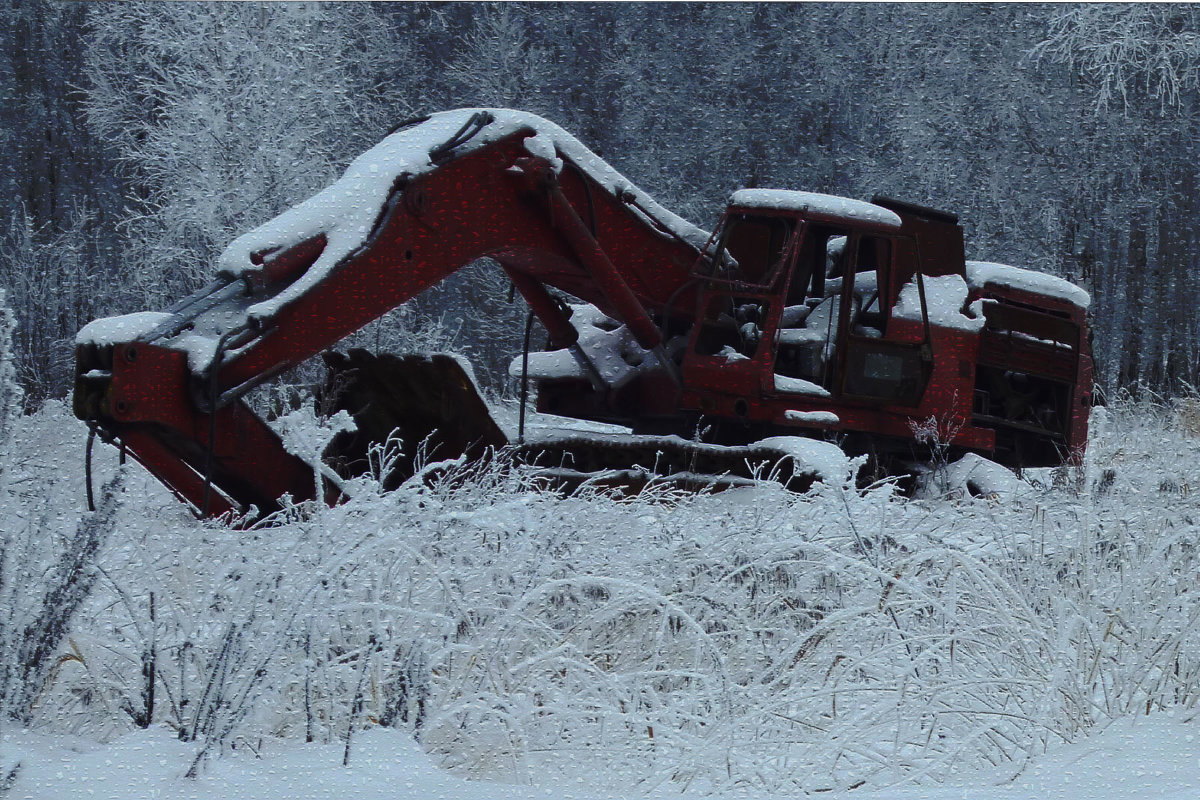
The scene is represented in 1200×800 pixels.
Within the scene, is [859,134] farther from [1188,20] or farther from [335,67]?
[335,67]

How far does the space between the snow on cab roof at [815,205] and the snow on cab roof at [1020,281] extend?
820 millimetres

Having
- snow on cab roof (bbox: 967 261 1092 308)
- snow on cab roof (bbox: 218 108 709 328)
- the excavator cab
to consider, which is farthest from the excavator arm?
snow on cab roof (bbox: 967 261 1092 308)

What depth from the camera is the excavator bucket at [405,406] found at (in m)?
6.59

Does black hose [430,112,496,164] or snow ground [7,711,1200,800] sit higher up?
black hose [430,112,496,164]

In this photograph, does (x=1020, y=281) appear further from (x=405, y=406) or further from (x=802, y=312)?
(x=405, y=406)

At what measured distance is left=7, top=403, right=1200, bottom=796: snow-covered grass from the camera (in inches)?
115

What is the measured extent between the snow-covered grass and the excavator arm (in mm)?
748

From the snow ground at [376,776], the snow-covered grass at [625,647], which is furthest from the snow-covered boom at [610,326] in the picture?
the snow ground at [376,776]

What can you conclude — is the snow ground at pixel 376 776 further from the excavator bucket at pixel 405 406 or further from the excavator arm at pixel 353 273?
the excavator bucket at pixel 405 406

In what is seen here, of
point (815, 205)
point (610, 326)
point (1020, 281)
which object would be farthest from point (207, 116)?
point (1020, 281)

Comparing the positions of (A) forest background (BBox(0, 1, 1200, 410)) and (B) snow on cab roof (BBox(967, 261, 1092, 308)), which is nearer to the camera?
(B) snow on cab roof (BBox(967, 261, 1092, 308))

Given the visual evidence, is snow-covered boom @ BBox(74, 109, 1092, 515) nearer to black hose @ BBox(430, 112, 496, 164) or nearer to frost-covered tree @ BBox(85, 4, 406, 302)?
black hose @ BBox(430, 112, 496, 164)

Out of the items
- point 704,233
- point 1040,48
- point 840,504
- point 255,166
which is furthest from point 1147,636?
point 255,166

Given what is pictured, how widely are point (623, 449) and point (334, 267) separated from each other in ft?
6.12
